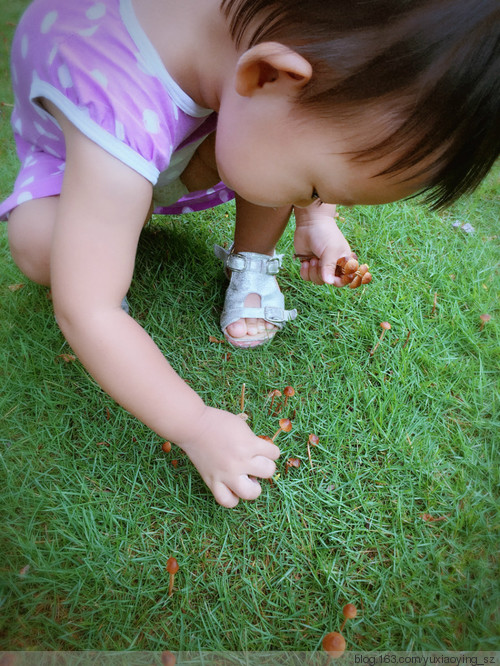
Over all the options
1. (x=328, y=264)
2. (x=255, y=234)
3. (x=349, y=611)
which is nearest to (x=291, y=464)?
(x=349, y=611)

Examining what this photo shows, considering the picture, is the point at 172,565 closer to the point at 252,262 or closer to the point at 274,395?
the point at 274,395

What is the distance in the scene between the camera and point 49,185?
47.9 inches

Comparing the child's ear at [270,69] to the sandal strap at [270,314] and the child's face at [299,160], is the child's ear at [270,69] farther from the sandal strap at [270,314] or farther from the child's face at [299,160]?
the sandal strap at [270,314]

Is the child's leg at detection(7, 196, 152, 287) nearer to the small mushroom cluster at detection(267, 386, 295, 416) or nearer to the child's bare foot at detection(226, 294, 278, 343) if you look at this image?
the child's bare foot at detection(226, 294, 278, 343)

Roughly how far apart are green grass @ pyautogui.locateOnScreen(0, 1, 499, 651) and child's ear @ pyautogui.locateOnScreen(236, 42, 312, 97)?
861mm

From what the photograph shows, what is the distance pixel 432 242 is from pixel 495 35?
1.31 meters

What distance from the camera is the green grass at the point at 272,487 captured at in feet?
3.54

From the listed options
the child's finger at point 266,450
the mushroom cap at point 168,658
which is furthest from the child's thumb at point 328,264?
the mushroom cap at point 168,658

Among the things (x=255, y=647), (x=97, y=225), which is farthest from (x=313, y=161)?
(x=255, y=647)

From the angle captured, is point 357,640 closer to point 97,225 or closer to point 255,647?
point 255,647

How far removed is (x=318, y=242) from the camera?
1561 mm

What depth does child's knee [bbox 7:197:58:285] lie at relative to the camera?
3.92ft

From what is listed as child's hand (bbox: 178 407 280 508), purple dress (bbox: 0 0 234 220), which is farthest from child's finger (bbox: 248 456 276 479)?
purple dress (bbox: 0 0 234 220)

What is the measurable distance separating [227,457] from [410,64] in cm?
81
